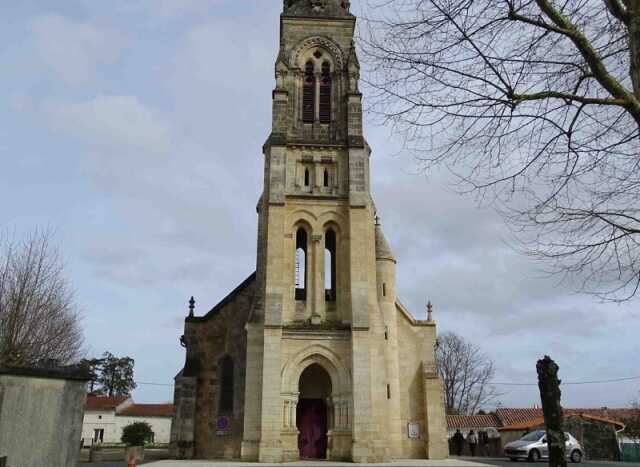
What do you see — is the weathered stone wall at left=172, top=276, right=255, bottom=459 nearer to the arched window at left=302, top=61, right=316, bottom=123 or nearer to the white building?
the arched window at left=302, top=61, right=316, bottom=123

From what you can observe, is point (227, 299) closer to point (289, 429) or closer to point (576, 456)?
point (289, 429)

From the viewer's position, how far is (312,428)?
28766mm

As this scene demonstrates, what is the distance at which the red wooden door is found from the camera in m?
28.4

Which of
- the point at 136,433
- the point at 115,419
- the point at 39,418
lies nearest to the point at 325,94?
the point at 39,418

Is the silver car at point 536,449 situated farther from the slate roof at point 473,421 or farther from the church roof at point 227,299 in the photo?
the slate roof at point 473,421

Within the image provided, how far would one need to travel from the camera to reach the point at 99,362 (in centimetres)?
9256

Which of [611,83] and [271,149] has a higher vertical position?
[271,149]

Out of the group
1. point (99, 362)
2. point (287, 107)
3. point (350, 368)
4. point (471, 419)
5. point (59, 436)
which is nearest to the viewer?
point (59, 436)

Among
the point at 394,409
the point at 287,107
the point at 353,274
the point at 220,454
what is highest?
the point at 287,107

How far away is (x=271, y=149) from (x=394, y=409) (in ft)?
45.7

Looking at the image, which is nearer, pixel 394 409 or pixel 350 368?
pixel 350 368

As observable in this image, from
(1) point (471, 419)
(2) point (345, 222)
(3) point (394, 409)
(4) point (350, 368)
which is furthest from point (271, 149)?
(1) point (471, 419)

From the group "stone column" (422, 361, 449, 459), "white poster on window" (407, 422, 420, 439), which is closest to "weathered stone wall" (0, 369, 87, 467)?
"stone column" (422, 361, 449, 459)

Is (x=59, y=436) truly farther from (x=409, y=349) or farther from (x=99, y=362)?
(x=99, y=362)
